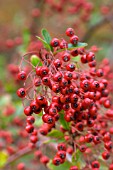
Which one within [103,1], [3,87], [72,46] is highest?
[103,1]

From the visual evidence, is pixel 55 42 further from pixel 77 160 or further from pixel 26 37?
pixel 26 37

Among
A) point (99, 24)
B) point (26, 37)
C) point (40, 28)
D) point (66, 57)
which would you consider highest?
point (40, 28)

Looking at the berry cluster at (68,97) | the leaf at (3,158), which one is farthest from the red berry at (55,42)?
the leaf at (3,158)

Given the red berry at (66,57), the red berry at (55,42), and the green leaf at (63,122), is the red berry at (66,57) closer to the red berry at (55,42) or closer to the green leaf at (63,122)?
the red berry at (55,42)

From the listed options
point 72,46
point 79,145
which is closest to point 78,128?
point 79,145

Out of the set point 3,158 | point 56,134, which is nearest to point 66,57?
point 56,134

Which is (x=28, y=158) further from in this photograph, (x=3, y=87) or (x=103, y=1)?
(x=103, y=1)

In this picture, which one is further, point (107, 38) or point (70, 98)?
point (107, 38)

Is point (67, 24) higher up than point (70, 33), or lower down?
higher up

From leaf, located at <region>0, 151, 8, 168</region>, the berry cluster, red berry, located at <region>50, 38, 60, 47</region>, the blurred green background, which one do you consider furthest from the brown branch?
red berry, located at <region>50, 38, 60, 47</region>

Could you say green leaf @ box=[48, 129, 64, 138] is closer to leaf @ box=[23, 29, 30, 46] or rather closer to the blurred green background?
the blurred green background

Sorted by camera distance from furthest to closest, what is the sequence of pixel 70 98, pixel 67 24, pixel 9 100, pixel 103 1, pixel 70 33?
pixel 103 1 → pixel 67 24 → pixel 9 100 → pixel 70 33 → pixel 70 98
